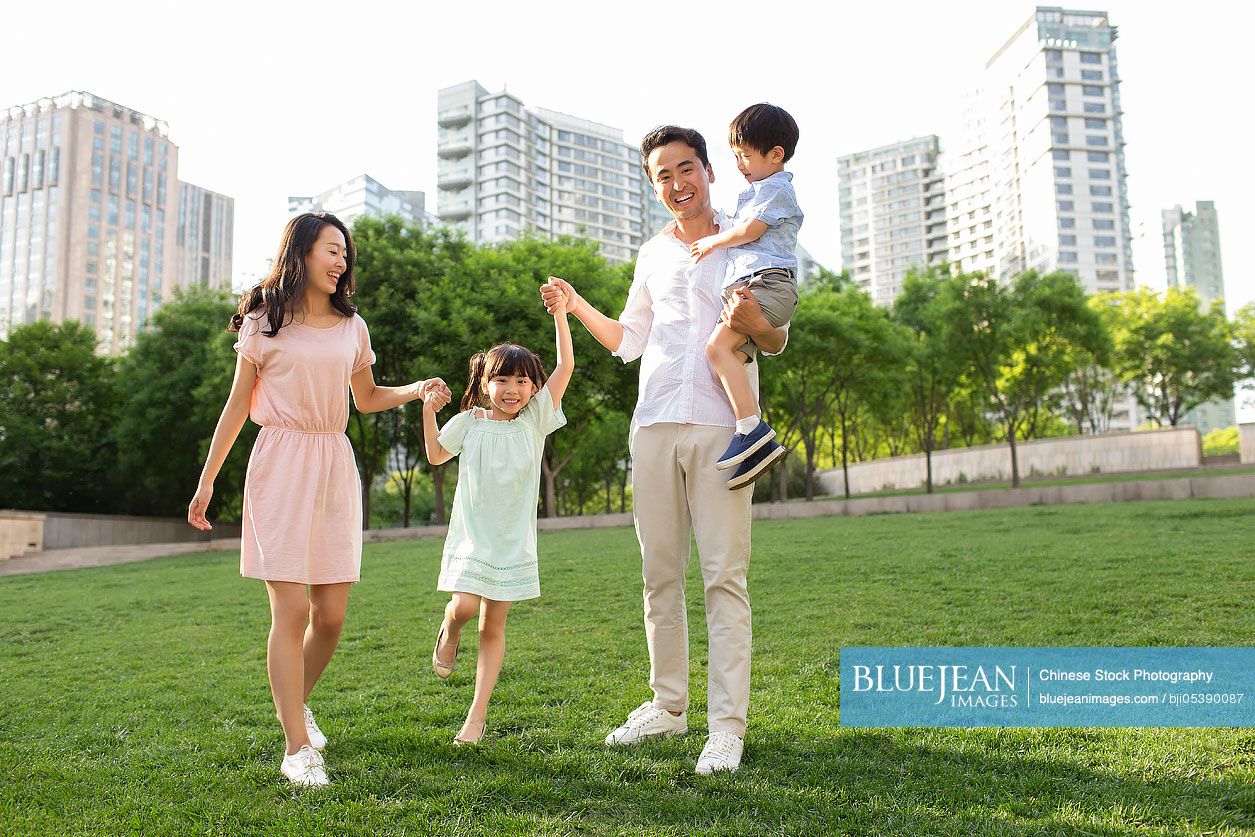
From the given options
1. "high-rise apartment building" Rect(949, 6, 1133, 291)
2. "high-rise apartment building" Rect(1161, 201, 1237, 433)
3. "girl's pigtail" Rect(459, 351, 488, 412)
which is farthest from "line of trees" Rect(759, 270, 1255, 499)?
"high-rise apartment building" Rect(1161, 201, 1237, 433)

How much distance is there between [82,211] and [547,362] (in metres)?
127

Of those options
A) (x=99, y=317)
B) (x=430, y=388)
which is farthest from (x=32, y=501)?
(x=99, y=317)

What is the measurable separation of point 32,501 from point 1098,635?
1616 inches

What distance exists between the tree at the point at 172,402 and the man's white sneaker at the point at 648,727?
3060 centimetres

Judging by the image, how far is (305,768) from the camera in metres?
3.89

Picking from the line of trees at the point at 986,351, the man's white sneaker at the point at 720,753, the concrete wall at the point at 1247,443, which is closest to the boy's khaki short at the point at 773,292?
the man's white sneaker at the point at 720,753

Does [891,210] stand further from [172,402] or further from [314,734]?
[314,734]

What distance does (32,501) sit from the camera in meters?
36.9

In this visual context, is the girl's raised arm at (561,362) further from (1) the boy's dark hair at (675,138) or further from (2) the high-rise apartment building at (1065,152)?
(2) the high-rise apartment building at (1065,152)

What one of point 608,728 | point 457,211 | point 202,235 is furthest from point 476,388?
point 202,235

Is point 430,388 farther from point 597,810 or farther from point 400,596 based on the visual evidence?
point 400,596

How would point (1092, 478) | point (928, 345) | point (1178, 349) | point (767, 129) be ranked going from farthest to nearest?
1. point (1178, 349)
2. point (1092, 478)
3. point (928, 345)
4. point (767, 129)

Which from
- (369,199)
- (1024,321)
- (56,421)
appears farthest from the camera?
(369,199)

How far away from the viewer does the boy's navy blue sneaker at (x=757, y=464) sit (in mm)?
3816
